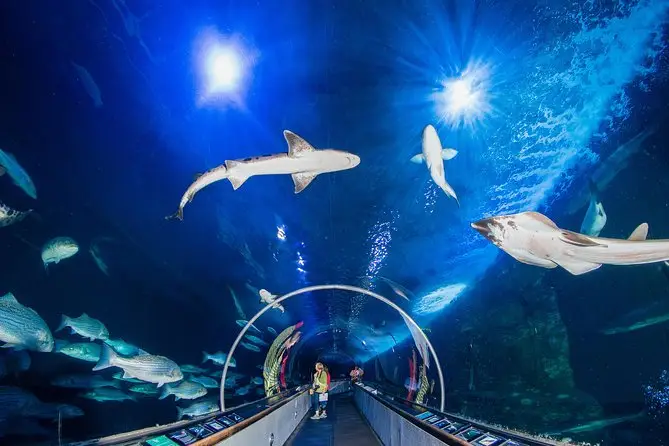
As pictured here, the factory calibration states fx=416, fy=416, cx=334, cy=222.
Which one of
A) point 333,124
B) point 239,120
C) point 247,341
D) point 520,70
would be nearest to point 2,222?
point 239,120

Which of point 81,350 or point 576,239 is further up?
point 576,239

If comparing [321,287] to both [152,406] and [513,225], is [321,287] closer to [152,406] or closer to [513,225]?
[152,406]

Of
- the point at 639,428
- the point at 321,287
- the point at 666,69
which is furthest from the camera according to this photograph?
the point at 321,287

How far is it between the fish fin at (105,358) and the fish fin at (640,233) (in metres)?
7.44

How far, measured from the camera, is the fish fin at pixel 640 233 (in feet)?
13.5

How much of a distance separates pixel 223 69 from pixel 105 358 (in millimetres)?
5220

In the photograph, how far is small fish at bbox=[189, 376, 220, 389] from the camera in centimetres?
1036

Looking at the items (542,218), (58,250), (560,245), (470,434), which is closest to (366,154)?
(542,218)

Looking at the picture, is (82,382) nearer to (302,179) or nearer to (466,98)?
(302,179)

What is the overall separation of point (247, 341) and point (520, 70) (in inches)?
414

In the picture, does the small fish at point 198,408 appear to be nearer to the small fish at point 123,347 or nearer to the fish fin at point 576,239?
the small fish at point 123,347

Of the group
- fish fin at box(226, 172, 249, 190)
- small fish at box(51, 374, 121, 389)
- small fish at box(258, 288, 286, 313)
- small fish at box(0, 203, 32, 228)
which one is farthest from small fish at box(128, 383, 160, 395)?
fish fin at box(226, 172, 249, 190)

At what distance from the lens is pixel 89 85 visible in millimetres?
4281

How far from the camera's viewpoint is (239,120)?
479 cm
